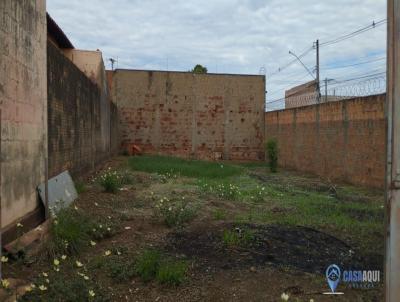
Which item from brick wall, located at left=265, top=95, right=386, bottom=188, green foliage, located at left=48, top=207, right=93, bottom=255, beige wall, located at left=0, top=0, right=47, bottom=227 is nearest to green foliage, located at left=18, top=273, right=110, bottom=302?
green foliage, located at left=48, top=207, right=93, bottom=255

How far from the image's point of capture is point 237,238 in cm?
510

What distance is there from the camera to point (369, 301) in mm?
3656

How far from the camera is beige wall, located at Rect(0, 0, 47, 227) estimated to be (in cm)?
419

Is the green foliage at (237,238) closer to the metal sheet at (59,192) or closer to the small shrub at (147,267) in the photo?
the small shrub at (147,267)

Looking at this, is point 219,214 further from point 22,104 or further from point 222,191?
point 22,104

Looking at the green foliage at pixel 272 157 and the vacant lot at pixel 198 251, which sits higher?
the green foliage at pixel 272 157

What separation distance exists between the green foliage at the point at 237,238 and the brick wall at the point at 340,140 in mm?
6755

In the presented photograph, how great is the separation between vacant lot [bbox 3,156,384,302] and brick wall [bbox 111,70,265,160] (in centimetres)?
1476

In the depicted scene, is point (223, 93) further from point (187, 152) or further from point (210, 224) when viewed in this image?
point (210, 224)

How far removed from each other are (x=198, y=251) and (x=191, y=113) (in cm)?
1873

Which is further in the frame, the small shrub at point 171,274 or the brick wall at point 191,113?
the brick wall at point 191,113

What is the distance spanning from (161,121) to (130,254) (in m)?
18.6

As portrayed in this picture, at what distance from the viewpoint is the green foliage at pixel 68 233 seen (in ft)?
→ 15.1

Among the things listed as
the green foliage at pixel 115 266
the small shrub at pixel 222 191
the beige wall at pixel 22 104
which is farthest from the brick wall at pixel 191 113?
the green foliage at pixel 115 266
